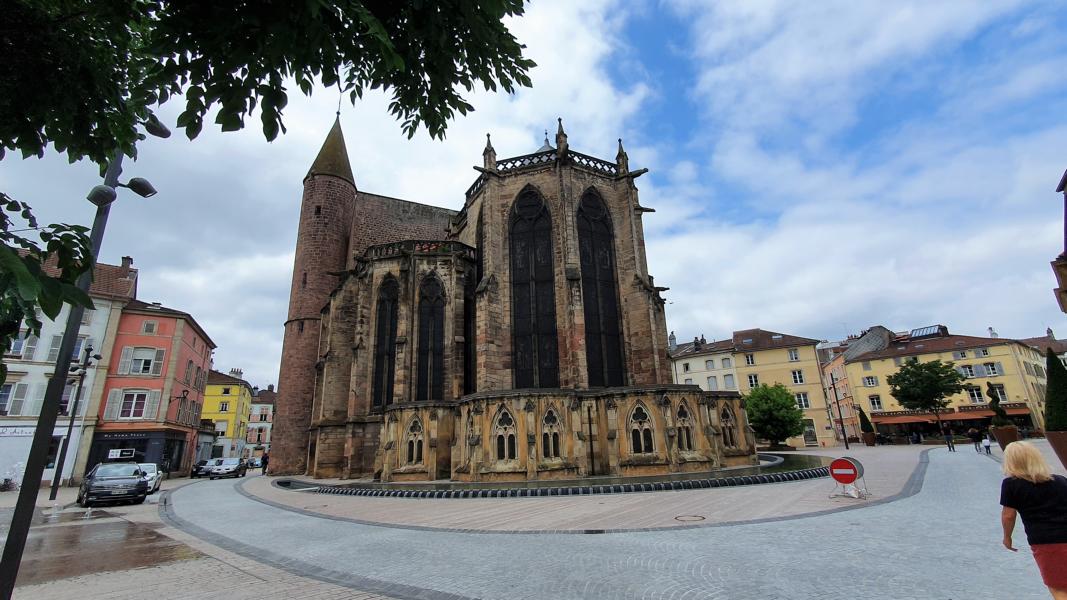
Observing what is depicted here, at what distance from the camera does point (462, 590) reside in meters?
5.01

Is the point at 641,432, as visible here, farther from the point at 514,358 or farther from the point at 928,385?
the point at 928,385

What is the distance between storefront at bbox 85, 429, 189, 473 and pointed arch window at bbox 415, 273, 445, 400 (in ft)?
65.5

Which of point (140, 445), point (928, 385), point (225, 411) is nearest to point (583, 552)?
point (140, 445)

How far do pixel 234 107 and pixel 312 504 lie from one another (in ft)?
43.8

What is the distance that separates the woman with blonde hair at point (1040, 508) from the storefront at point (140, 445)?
37.0 metres

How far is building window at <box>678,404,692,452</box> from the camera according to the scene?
16.6m

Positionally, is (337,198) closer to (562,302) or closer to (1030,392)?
(562,302)

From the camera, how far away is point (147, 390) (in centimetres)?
3039

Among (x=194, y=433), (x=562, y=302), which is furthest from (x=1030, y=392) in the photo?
(x=194, y=433)

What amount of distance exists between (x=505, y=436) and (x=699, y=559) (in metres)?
11.2

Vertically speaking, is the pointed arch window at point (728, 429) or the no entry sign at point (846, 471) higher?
the pointed arch window at point (728, 429)

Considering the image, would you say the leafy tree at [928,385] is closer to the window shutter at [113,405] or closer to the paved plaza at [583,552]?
the paved plaza at [583,552]

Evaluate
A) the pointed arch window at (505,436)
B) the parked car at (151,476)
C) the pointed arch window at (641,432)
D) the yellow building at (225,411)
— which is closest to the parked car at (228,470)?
the parked car at (151,476)

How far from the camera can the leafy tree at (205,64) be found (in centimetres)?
290
